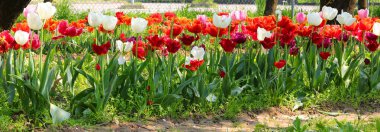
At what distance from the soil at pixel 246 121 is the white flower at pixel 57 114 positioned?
64 mm

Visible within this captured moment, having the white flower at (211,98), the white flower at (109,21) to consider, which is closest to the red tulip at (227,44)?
the white flower at (211,98)

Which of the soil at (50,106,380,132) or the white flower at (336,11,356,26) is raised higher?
the white flower at (336,11,356,26)

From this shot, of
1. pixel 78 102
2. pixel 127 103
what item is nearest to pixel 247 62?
pixel 127 103

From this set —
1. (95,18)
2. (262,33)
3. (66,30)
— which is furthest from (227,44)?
(66,30)

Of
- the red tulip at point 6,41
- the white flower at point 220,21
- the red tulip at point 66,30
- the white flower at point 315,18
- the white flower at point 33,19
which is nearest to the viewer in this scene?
the white flower at point 33,19

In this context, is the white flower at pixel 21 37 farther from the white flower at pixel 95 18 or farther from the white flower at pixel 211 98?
the white flower at pixel 211 98

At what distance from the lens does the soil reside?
13.5ft

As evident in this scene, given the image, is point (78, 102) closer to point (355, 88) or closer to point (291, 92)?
point (291, 92)

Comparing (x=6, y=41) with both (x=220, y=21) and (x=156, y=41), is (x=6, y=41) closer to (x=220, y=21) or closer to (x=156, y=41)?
(x=156, y=41)

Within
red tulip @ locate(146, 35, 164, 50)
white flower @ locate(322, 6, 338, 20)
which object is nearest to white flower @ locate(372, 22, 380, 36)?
white flower @ locate(322, 6, 338, 20)

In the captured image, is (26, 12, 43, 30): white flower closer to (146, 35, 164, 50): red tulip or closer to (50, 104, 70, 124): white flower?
(50, 104, 70, 124): white flower

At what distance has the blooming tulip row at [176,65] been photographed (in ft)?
13.2

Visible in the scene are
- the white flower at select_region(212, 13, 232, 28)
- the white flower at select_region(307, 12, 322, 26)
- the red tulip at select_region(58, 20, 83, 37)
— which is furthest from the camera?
the white flower at select_region(307, 12, 322, 26)

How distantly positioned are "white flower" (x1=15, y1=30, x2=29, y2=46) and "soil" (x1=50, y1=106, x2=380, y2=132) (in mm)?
567
